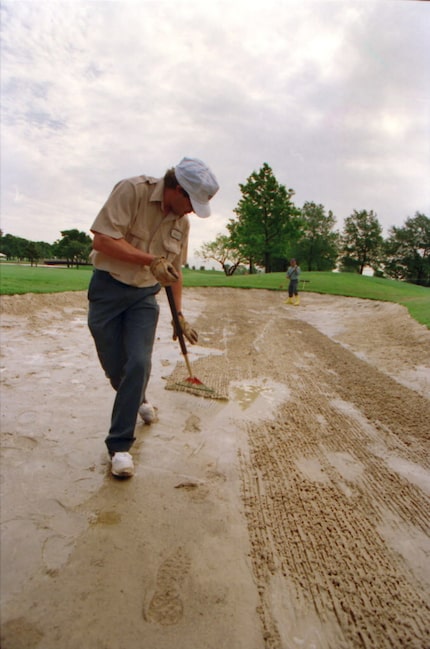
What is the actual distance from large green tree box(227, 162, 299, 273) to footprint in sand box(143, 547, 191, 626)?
38.5m

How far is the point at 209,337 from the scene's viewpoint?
7.87 metres

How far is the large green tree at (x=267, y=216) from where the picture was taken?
129ft

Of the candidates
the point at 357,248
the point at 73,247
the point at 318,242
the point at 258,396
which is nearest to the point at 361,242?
the point at 357,248

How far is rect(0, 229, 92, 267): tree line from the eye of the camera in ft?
251

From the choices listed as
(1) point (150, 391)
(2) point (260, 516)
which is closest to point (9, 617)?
(2) point (260, 516)

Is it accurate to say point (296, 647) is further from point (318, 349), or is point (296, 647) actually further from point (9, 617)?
point (318, 349)

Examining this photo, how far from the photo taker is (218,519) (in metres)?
2.20

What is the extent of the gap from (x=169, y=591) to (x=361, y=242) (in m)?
62.9

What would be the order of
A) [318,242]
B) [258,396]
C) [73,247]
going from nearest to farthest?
[258,396], [318,242], [73,247]

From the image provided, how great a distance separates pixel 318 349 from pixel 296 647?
6.05 meters

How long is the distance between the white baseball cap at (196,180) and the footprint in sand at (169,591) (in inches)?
84.9

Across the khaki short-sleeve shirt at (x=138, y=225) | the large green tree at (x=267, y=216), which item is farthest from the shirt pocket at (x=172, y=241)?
the large green tree at (x=267, y=216)

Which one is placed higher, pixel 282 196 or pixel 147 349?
pixel 282 196

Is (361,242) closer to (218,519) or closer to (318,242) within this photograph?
(318,242)
